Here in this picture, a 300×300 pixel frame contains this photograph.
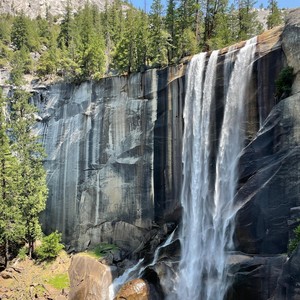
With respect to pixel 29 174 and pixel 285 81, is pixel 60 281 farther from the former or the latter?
pixel 285 81

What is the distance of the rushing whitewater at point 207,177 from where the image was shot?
64.1ft

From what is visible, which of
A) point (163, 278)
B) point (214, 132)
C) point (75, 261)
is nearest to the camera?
point (163, 278)

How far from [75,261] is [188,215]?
31.3 feet

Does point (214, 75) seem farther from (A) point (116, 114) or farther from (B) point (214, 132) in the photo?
A: (A) point (116, 114)

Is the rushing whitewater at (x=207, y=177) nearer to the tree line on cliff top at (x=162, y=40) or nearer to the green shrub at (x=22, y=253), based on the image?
the tree line on cliff top at (x=162, y=40)

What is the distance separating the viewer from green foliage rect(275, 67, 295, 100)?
19359 mm

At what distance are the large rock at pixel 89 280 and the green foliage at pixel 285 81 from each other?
1622 cm

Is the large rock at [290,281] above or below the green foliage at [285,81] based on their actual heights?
below

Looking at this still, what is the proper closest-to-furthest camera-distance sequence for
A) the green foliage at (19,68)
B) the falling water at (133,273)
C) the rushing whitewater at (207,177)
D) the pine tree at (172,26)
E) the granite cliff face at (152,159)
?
the granite cliff face at (152,159) < the rushing whitewater at (207,177) < the falling water at (133,273) < the pine tree at (172,26) < the green foliage at (19,68)

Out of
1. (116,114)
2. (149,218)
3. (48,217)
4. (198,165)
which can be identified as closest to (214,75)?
(198,165)

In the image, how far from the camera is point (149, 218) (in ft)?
90.0

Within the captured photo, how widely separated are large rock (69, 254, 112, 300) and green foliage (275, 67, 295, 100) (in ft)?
53.2

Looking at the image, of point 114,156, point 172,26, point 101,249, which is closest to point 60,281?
point 101,249

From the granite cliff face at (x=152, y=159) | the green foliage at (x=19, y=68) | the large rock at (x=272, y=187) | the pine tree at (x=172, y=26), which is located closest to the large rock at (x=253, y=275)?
the granite cliff face at (x=152, y=159)
